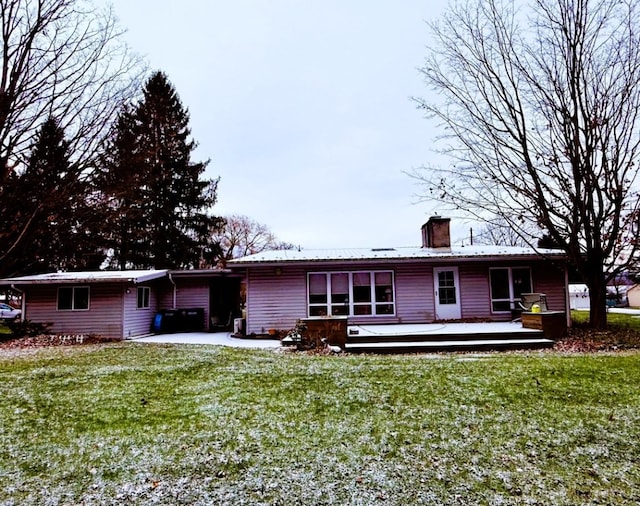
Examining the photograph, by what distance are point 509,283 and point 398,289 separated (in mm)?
3711

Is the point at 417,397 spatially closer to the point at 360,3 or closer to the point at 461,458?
the point at 461,458

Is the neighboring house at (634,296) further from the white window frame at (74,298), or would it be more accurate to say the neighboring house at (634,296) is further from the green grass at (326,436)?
the white window frame at (74,298)

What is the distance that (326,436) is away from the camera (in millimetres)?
4039

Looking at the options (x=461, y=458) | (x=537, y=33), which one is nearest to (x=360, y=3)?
(x=537, y=33)

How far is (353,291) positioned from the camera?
46.5ft

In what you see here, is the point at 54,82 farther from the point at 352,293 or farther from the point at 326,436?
the point at 352,293

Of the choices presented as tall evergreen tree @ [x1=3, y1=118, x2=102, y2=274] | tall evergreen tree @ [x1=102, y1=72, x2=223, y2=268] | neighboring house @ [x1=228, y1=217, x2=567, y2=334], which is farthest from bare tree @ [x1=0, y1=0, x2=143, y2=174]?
tall evergreen tree @ [x1=102, y1=72, x2=223, y2=268]

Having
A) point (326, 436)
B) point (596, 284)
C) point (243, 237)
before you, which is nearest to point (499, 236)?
point (243, 237)

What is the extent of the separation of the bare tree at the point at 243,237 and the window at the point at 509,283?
21142mm

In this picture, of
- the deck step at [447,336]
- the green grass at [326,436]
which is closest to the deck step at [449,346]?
the deck step at [447,336]

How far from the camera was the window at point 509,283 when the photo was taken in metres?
14.1

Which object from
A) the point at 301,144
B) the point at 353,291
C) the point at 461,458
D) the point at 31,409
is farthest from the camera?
the point at 301,144

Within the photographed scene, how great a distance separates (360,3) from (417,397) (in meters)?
8.85

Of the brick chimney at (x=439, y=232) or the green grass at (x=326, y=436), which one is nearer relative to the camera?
the green grass at (x=326, y=436)
